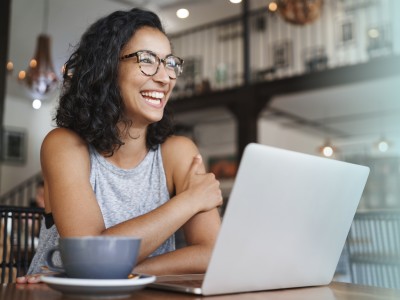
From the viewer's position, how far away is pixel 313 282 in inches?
36.2

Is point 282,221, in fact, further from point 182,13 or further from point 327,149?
point 182,13

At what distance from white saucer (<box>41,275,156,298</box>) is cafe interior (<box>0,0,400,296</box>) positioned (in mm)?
3255

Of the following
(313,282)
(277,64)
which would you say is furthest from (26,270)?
(277,64)

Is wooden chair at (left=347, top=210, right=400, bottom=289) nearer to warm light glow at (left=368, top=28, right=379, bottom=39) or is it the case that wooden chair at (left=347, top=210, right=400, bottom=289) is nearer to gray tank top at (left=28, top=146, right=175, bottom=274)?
gray tank top at (left=28, top=146, right=175, bottom=274)

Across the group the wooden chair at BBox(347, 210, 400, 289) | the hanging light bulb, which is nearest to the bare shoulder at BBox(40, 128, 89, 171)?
the wooden chair at BBox(347, 210, 400, 289)

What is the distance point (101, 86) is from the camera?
1313 mm

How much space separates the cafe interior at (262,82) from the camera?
481cm

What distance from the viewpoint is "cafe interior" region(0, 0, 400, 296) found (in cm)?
481

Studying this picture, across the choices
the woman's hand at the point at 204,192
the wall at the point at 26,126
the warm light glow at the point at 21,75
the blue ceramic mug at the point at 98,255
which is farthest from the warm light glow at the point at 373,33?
the blue ceramic mug at the point at 98,255

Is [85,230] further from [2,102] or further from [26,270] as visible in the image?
[2,102]

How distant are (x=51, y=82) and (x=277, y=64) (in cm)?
592

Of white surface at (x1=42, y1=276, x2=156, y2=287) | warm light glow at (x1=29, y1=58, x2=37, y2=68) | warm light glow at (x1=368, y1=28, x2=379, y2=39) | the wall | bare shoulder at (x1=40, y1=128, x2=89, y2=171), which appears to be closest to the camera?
white surface at (x1=42, y1=276, x2=156, y2=287)

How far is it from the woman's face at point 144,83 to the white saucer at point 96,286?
68 cm

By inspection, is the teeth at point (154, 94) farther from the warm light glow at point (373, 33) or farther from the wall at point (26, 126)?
the warm light glow at point (373, 33)
